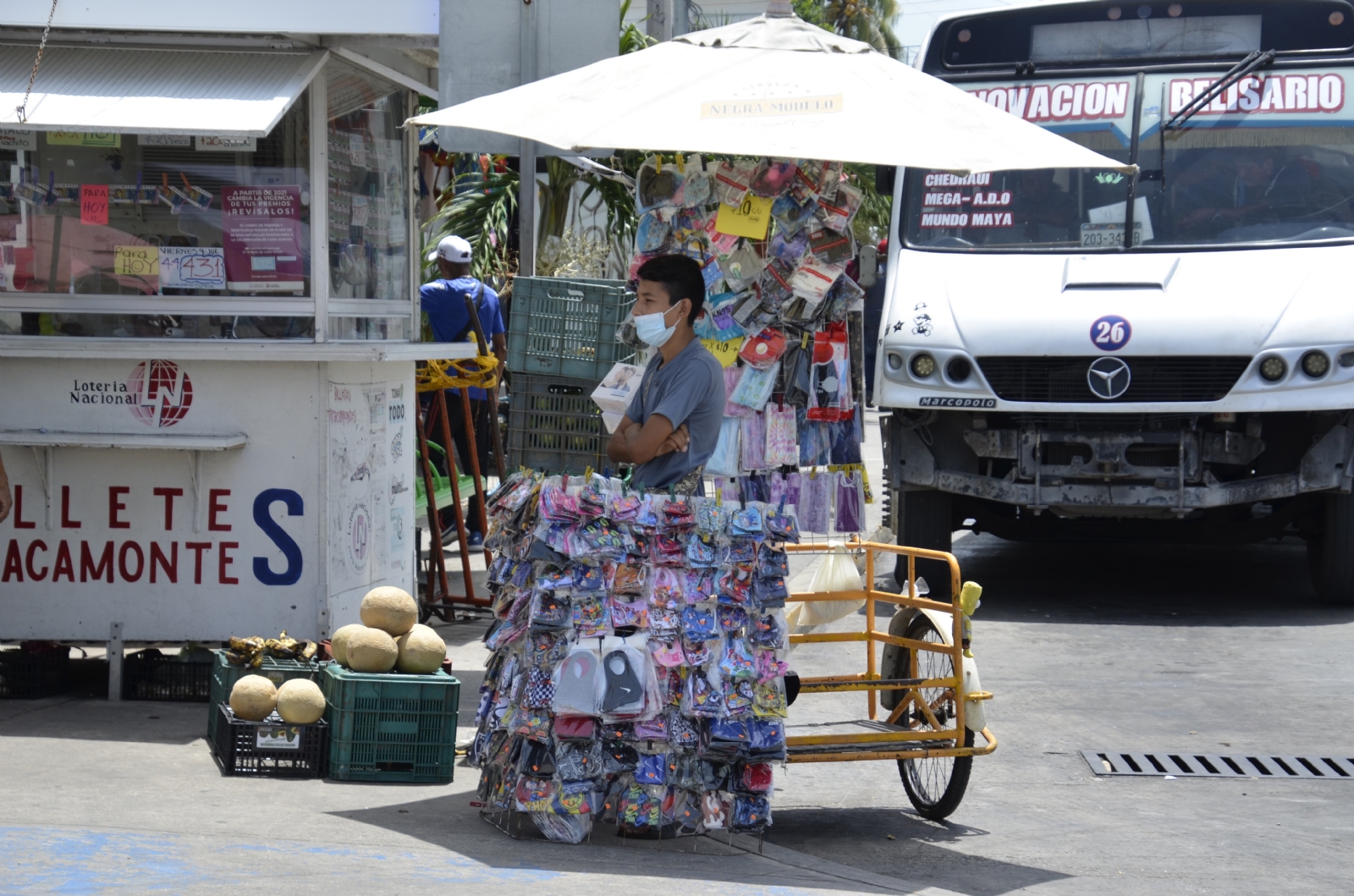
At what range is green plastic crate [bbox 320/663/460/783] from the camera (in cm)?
555

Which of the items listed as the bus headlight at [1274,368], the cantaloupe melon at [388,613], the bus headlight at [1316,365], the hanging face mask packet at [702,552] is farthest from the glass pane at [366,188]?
the bus headlight at [1316,365]

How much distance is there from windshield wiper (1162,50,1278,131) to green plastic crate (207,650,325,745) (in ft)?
19.8

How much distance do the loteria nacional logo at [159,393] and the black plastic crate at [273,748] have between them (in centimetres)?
147

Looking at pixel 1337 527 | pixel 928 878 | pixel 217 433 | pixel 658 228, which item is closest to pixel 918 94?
pixel 658 228

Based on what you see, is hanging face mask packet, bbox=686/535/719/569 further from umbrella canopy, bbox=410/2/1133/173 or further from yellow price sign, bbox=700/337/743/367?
yellow price sign, bbox=700/337/743/367

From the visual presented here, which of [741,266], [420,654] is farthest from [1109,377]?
[420,654]

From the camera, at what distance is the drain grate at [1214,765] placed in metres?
6.15

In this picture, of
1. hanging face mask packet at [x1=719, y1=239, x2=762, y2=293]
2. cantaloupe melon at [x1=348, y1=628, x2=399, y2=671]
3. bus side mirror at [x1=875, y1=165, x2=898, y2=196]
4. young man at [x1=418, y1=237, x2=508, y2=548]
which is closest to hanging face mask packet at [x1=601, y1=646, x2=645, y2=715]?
cantaloupe melon at [x1=348, y1=628, x2=399, y2=671]

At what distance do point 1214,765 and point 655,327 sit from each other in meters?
2.89

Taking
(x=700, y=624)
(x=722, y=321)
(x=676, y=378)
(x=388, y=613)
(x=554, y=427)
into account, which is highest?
(x=722, y=321)

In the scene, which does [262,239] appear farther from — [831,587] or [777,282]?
[831,587]

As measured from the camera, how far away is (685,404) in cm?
512

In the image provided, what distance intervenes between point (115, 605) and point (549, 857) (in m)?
2.77

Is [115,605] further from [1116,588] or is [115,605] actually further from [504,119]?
[1116,588]
